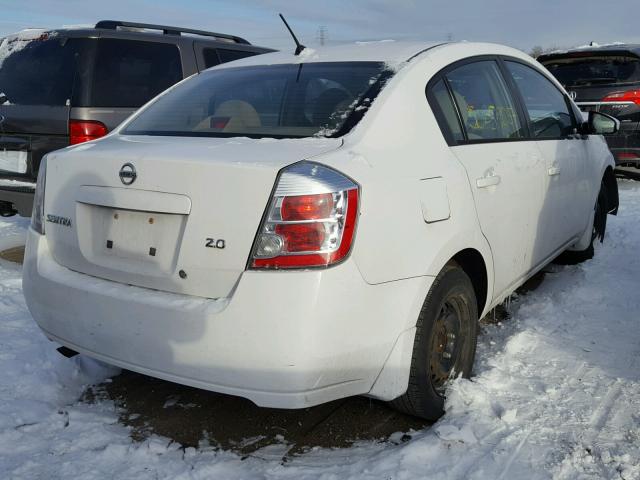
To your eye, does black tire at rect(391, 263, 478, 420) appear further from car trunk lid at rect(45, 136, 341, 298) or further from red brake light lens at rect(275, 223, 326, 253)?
car trunk lid at rect(45, 136, 341, 298)

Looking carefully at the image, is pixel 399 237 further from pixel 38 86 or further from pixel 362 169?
pixel 38 86

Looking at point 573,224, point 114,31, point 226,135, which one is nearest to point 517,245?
point 573,224

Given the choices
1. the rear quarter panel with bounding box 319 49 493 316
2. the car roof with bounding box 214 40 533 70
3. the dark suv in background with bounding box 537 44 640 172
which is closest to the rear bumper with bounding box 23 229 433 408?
the rear quarter panel with bounding box 319 49 493 316

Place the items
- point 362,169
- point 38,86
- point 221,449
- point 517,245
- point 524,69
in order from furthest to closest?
point 38,86 < point 524,69 < point 517,245 < point 221,449 < point 362,169

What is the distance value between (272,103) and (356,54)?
56cm

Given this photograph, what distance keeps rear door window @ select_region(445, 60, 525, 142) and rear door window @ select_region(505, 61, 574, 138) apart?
0.25m

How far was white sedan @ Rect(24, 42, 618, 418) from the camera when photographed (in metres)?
2.22

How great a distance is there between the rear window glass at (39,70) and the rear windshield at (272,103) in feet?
6.98

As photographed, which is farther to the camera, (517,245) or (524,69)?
(524,69)

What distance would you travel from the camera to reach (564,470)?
7.95ft

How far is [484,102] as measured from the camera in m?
3.42

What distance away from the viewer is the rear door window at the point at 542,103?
392 centimetres

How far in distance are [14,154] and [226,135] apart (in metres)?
3.20

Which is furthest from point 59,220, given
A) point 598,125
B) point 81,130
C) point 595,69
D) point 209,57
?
point 595,69
